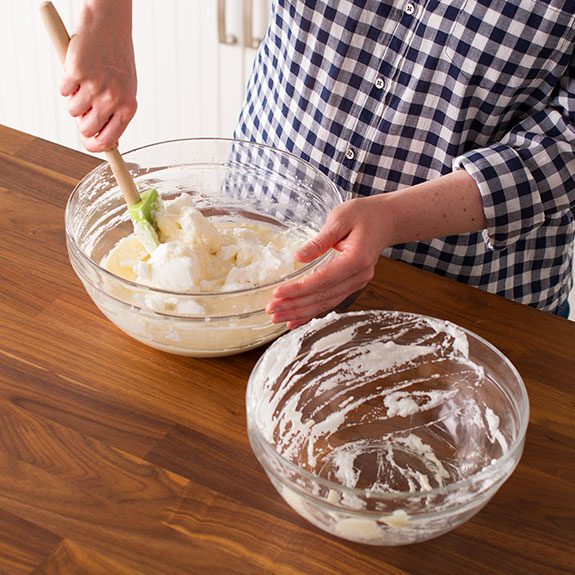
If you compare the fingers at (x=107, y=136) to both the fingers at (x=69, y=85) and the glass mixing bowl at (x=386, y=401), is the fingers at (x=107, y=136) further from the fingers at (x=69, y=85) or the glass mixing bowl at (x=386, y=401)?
the glass mixing bowl at (x=386, y=401)

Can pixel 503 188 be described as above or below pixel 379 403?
above

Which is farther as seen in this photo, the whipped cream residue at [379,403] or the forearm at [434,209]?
the forearm at [434,209]

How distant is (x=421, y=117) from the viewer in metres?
1.38

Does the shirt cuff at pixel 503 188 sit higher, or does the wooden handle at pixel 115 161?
the wooden handle at pixel 115 161

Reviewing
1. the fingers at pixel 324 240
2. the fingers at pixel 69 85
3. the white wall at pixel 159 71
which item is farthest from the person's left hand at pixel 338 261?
the white wall at pixel 159 71

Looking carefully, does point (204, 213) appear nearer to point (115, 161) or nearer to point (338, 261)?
point (115, 161)

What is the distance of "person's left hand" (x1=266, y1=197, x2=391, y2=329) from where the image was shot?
40.7 inches

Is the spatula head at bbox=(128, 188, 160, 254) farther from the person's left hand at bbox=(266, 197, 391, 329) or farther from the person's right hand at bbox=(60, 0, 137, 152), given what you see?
the person's left hand at bbox=(266, 197, 391, 329)

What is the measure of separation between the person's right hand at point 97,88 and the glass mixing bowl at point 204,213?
0.08 meters

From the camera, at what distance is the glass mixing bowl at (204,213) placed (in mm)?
1055

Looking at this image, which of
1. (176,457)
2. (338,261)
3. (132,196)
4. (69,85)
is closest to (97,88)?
(69,85)

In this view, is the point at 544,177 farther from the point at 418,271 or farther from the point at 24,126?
the point at 24,126

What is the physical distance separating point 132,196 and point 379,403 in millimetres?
419

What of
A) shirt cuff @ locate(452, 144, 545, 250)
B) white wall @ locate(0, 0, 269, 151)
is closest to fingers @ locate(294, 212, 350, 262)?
shirt cuff @ locate(452, 144, 545, 250)
